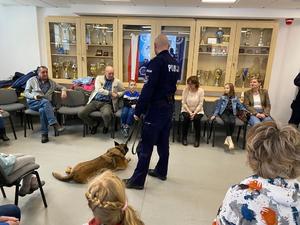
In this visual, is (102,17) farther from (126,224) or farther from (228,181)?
(126,224)

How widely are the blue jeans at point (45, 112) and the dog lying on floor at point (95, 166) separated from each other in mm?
1331

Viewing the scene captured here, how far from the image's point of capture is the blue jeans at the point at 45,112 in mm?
3970

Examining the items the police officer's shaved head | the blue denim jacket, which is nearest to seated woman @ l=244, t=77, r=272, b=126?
the blue denim jacket

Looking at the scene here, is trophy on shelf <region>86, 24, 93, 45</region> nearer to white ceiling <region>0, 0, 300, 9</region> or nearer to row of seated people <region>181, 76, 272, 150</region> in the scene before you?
white ceiling <region>0, 0, 300, 9</region>

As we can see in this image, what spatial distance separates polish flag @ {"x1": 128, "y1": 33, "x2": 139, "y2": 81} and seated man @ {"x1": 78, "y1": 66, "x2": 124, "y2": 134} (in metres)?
0.52

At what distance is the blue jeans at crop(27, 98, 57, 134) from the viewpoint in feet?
13.0

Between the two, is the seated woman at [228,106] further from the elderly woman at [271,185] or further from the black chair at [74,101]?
the elderly woman at [271,185]

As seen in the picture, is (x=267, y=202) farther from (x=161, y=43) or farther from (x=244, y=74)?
(x=244, y=74)

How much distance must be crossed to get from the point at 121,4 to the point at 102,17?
44cm

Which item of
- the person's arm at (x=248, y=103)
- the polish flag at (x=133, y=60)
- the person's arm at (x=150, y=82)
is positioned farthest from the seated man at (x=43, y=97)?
the person's arm at (x=248, y=103)

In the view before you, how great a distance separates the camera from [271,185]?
968mm

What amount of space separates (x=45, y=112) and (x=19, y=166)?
206 centimetres

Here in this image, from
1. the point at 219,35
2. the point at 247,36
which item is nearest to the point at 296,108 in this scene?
the point at 247,36

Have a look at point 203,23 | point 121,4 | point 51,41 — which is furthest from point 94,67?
point 203,23
